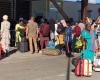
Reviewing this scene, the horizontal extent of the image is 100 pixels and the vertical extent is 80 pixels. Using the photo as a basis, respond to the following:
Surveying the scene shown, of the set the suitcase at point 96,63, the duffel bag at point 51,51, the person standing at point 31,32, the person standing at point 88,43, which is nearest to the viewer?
the suitcase at point 96,63

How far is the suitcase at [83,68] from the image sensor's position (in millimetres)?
15508

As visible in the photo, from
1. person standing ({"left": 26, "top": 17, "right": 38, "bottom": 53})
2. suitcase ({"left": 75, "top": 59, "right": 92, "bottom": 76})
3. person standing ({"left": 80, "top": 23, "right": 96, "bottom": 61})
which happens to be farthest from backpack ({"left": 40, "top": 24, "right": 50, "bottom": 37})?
suitcase ({"left": 75, "top": 59, "right": 92, "bottom": 76})

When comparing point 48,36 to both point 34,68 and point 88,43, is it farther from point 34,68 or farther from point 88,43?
point 88,43

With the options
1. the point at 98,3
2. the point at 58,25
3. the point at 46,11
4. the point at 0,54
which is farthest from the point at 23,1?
the point at 98,3

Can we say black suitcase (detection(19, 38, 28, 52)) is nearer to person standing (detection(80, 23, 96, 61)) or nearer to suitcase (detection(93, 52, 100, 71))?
person standing (detection(80, 23, 96, 61))

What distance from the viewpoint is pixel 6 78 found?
49.4ft

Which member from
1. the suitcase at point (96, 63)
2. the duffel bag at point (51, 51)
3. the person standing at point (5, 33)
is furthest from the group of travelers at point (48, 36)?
the suitcase at point (96, 63)

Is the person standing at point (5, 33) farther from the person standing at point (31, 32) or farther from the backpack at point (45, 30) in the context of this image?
the backpack at point (45, 30)

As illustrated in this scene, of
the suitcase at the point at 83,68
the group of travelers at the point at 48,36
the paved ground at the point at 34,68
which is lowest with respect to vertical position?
the paved ground at the point at 34,68

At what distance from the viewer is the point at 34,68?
17.4 m

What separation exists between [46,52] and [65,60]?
192 centimetres

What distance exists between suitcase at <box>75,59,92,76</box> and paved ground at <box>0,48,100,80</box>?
19 centimetres

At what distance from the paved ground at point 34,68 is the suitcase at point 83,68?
19cm

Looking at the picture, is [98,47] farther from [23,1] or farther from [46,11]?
[46,11]
